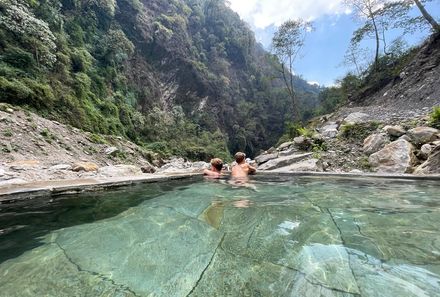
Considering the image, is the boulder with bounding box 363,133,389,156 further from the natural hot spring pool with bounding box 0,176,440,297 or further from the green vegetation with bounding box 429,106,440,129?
the natural hot spring pool with bounding box 0,176,440,297

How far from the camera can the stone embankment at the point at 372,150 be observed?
5.99 m

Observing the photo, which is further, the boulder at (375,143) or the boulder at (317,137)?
the boulder at (317,137)

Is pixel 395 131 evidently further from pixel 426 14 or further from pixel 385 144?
pixel 426 14

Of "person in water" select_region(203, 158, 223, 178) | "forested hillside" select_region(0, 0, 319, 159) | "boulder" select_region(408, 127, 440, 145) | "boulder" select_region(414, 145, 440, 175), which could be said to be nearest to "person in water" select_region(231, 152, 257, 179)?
"person in water" select_region(203, 158, 223, 178)

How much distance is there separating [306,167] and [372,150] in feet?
6.56

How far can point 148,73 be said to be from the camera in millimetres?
37406

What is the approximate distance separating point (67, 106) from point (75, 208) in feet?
54.0

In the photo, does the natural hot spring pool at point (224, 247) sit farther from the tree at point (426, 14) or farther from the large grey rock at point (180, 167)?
the tree at point (426, 14)

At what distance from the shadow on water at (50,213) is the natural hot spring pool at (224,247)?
0.03 ft

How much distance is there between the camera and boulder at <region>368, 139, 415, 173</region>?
5965mm

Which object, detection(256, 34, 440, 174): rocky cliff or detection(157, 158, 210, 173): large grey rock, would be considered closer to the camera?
detection(256, 34, 440, 174): rocky cliff

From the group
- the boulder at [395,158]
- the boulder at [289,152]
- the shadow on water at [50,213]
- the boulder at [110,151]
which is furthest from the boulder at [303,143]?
the boulder at [110,151]

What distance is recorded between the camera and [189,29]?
51344 mm

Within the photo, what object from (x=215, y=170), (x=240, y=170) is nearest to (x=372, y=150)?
(x=240, y=170)
